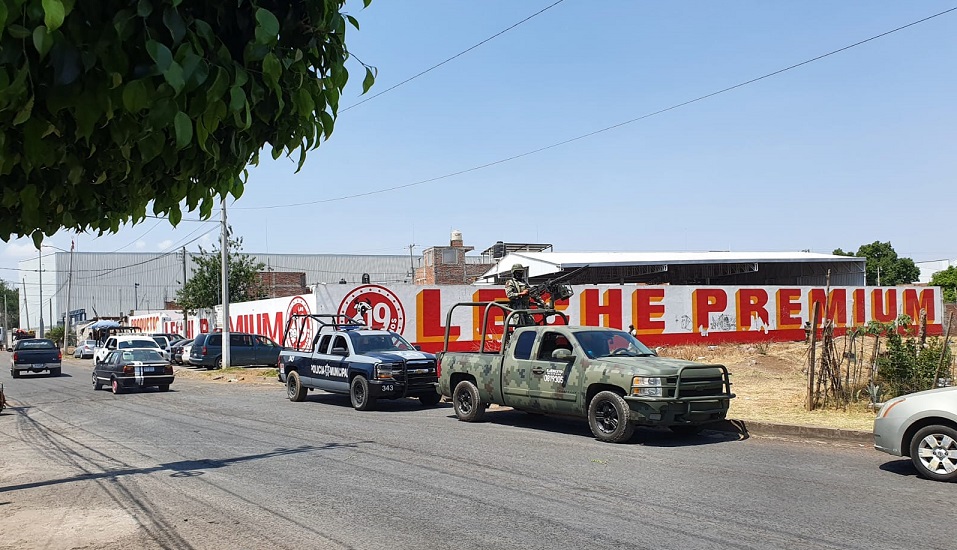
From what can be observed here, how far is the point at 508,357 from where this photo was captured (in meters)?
14.4

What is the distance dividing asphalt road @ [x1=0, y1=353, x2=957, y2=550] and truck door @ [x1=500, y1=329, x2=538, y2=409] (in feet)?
2.09

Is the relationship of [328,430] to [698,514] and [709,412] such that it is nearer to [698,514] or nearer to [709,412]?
[709,412]

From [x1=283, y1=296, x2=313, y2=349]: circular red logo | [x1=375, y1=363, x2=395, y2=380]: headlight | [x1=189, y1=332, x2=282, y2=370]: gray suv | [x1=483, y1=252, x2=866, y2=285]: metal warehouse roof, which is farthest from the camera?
[x1=483, y1=252, x2=866, y2=285]: metal warehouse roof

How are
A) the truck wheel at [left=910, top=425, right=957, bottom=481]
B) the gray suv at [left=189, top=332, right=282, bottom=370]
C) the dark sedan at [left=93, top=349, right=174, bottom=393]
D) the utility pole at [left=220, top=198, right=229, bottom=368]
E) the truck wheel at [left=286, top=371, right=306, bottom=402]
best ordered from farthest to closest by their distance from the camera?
1. the gray suv at [left=189, top=332, right=282, bottom=370]
2. the utility pole at [left=220, top=198, right=229, bottom=368]
3. the dark sedan at [left=93, top=349, right=174, bottom=393]
4. the truck wheel at [left=286, top=371, right=306, bottom=402]
5. the truck wheel at [left=910, top=425, right=957, bottom=481]

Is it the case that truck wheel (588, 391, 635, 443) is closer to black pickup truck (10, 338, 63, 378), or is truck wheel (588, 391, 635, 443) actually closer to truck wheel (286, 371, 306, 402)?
truck wheel (286, 371, 306, 402)

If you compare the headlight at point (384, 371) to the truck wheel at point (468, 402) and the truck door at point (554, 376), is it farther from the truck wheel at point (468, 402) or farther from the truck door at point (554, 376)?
the truck door at point (554, 376)

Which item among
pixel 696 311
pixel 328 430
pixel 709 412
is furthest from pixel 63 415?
pixel 696 311

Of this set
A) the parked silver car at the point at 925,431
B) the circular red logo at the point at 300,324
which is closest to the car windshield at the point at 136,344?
the circular red logo at the point at 300,324

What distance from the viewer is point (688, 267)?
47.4m

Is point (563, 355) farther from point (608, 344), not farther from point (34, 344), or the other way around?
point (34, 344)

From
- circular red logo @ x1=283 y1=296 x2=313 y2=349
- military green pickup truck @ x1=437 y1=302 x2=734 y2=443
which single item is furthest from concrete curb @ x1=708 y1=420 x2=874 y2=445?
circular red logo @ x1=283 y1=296 x2=313 y2=349

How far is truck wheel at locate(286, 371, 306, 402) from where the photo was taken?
20344 mm

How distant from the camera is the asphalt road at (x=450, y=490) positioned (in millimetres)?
6965

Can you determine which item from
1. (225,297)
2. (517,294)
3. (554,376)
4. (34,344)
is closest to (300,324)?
(225,297)
